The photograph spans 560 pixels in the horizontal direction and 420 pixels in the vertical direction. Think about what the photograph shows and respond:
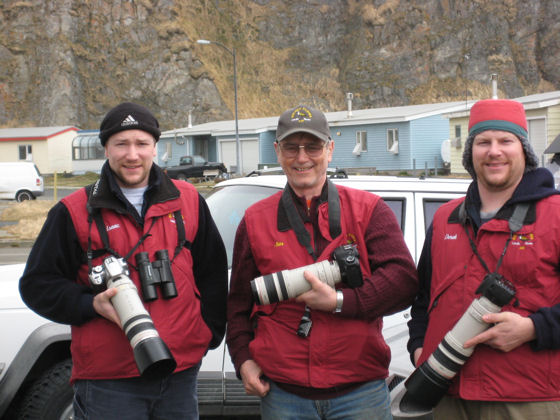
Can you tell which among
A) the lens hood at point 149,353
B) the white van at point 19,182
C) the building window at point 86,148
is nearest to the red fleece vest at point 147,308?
the lens hood at point 149,353

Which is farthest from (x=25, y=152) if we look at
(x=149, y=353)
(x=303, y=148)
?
(x=149, y=353)

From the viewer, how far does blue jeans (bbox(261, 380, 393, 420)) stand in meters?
2.55

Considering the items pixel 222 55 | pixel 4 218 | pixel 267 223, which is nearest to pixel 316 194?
pixel 267 223

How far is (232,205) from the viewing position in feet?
14.8

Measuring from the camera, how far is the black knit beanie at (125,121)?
111 inches

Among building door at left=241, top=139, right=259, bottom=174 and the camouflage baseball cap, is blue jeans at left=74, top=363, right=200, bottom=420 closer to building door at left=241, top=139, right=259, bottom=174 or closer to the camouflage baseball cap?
the camouflage baseball cap

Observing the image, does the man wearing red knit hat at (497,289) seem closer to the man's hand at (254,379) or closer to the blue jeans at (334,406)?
the blue jeans at (334,406)

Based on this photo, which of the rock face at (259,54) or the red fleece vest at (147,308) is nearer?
the red fleece vest at (147,308)

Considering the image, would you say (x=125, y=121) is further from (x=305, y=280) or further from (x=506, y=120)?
(x=506, y=120)

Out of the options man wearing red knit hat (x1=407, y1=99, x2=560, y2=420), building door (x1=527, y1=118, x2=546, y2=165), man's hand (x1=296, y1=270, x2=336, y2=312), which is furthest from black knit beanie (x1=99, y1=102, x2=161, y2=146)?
building door (x1=527, y1=118, x2=546, y2=165)

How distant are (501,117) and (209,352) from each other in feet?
Answer: 7.76

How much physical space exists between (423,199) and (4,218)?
20.5m

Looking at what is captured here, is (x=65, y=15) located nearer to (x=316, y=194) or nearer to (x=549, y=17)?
(x=549, y=17)

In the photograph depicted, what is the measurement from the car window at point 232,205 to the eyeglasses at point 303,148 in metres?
1.52
